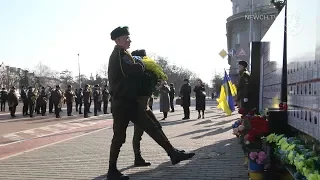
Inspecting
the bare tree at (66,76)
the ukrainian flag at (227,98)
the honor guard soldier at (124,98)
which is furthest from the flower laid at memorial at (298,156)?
the bare tree at (66,76)

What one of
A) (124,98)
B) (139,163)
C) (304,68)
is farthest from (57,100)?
(304,68)

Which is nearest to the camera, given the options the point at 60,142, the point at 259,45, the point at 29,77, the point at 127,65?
the point at 127,65

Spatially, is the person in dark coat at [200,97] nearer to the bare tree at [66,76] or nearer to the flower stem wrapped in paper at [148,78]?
the flower stem wrapped in paper at [148,78]

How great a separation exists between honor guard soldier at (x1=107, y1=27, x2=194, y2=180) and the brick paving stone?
0.40 metres

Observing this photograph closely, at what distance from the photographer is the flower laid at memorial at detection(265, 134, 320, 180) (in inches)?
121

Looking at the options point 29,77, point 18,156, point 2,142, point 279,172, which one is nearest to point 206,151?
point 279,172

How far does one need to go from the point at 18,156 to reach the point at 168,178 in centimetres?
413

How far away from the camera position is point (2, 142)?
10836 mm

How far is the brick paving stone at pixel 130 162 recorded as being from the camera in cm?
596

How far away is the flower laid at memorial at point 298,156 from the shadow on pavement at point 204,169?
1294mm

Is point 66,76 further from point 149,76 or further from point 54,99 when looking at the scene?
point 149,76

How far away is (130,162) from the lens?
694 centimetres

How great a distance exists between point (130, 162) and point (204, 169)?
146 cm

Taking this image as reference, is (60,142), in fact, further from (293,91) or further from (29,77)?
(29,77)
